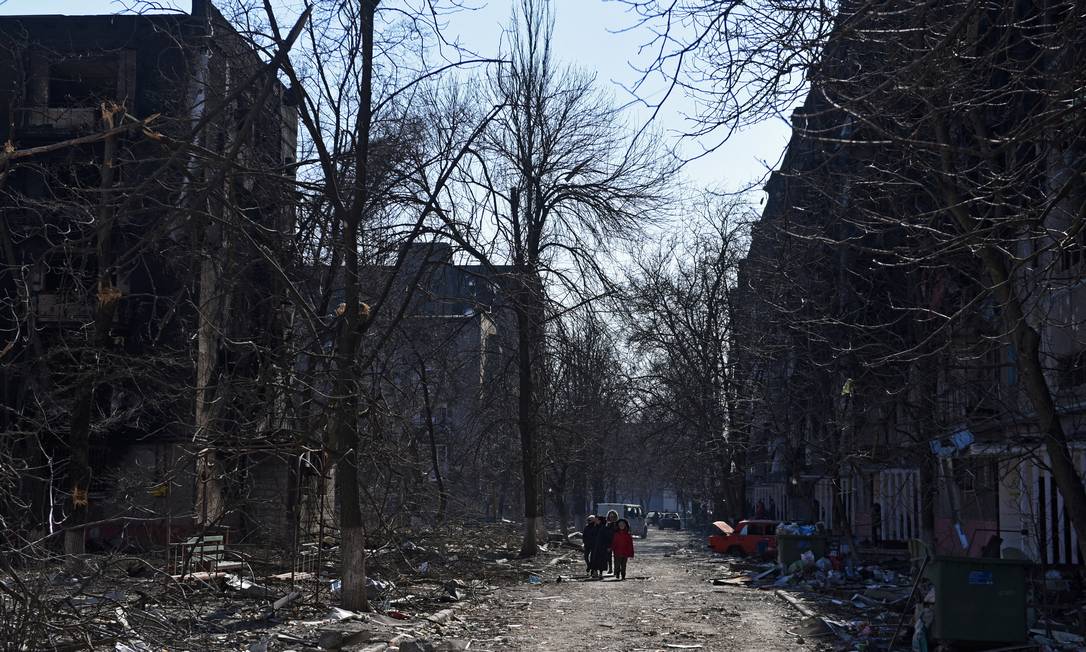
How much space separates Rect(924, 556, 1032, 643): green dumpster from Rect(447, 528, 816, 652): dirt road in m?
2.16

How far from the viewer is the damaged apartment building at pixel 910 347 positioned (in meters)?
13.7

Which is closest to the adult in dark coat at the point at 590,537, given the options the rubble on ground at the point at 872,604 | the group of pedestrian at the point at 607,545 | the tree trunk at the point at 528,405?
the group of pedestrian at the point at 607,545

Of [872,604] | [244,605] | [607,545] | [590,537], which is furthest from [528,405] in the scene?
[244,605]

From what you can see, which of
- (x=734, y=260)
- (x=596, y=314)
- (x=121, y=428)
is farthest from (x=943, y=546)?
(x=121, y=428)

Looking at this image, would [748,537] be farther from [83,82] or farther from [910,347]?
[83,82]

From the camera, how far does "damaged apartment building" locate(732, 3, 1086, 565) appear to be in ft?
44.9

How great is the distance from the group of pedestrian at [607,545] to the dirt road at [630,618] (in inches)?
31.2

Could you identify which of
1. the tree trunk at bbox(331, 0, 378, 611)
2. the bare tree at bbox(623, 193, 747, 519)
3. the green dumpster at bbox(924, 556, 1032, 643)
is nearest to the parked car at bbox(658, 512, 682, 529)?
the bare tree at bbox(623, 193, 747, 519)

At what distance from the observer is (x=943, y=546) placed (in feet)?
104

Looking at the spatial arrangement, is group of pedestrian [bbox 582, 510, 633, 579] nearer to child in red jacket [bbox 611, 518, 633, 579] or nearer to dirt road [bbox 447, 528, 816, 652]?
child in red jacket [bbox 611, 518, 633, 579]

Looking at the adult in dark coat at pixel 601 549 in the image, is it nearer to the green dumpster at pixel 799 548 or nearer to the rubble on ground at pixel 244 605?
the rubble on ground at pixel 244 605

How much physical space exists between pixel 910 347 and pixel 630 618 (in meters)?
7.90

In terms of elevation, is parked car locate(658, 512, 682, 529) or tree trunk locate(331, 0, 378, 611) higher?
tree trunk locate(331, 0, 378, 611)

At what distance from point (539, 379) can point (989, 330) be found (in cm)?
1473
